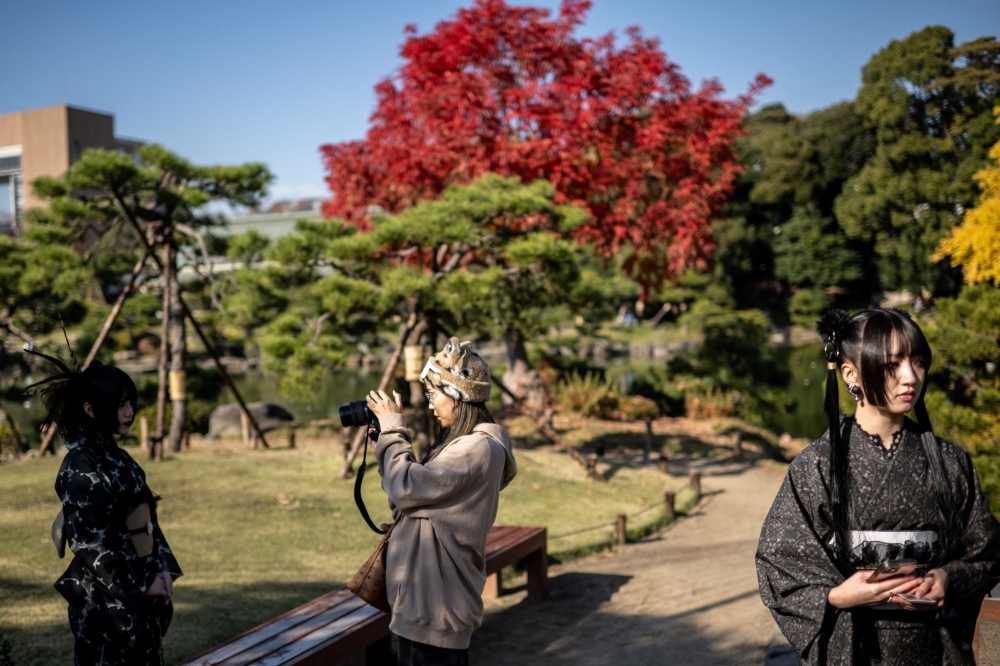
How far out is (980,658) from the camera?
125 inches

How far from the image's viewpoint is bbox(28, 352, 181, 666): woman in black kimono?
2.36 m

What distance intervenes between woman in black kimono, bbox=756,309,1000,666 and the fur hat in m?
1.03

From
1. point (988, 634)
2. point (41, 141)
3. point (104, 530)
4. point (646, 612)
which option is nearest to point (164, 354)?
point (646, 612)

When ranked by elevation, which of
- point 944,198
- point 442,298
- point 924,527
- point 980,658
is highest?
point 944,198

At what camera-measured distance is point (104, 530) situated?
238cm

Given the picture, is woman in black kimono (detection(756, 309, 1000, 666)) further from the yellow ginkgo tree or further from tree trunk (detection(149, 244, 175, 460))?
tree trunk (detection(149, 244, 175, 460))

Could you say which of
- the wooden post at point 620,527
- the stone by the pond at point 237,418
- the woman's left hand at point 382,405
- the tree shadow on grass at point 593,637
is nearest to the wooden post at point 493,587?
the tree shadow on grass at point 593,637

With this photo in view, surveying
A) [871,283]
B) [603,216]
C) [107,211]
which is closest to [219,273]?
[107,211]

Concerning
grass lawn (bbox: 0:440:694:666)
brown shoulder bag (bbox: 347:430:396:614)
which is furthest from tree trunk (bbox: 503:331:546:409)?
brown shoulder bag (bbox: 347:430:396:614)

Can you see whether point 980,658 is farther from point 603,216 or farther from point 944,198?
point 944,198

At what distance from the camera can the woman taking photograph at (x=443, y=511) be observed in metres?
2.49

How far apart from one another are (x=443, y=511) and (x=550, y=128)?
7.36m

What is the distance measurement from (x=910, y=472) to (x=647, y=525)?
17.1 feet

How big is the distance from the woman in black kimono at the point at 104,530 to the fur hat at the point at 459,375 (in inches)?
38.2
